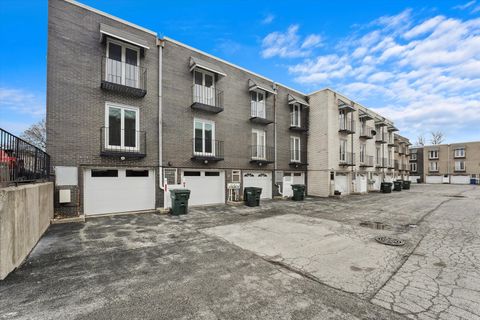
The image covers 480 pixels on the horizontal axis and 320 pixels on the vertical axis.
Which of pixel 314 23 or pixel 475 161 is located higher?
pixel 314 23

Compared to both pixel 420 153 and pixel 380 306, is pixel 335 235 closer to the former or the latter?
pixel 380 306

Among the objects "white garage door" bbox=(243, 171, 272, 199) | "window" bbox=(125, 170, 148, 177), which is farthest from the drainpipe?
"white garage door" bbox=(243, 171, 272, 199)

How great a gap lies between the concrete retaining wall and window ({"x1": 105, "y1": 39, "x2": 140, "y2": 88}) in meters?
5.55

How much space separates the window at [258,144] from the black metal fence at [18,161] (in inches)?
427

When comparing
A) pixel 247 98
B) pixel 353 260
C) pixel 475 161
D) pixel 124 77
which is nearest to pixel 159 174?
pixel 124 77

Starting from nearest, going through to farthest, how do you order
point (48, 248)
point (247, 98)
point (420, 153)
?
point (48, 248) → point (247, 98) → point (420, 153)

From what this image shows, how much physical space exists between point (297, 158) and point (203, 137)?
346 inches

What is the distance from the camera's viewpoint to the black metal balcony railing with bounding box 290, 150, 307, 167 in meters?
16.9

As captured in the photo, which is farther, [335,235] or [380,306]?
[335,235]

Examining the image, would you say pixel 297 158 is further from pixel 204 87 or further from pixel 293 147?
pixel 204 87

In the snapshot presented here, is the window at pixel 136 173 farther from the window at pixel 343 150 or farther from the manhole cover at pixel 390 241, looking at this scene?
the window at pixel 343 150

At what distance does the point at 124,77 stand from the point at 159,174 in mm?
4754

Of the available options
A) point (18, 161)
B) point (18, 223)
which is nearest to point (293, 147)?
point (18, 161)

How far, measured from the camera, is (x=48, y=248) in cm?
512
